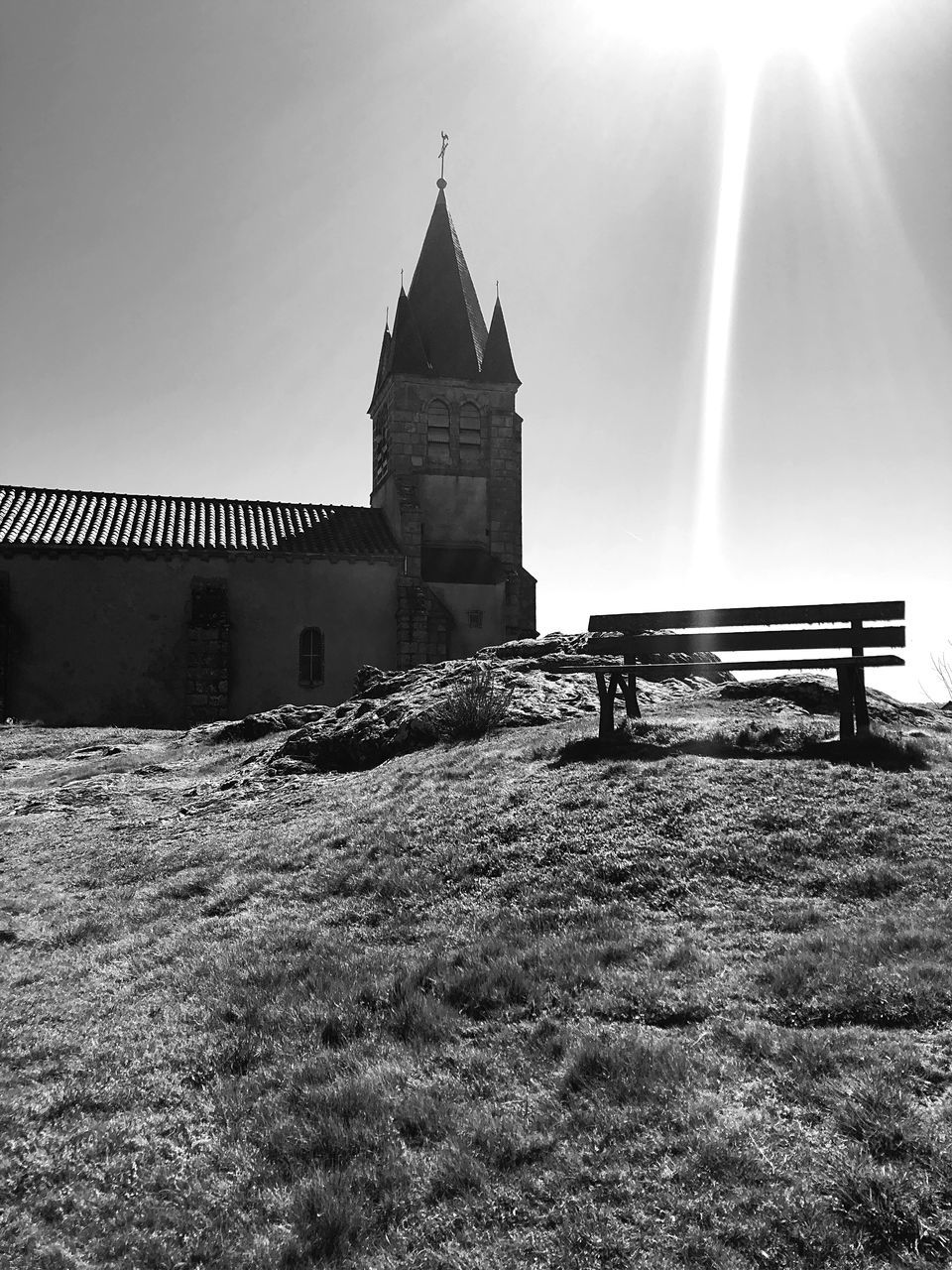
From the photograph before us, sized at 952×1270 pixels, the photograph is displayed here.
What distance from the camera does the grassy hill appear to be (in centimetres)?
293

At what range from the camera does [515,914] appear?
549 centimetres

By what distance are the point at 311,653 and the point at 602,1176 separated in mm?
24399

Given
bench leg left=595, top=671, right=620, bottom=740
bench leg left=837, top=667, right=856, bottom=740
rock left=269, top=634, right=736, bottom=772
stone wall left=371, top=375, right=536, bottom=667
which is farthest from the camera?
stone wall left=371, top=375, right=536, bottom=667

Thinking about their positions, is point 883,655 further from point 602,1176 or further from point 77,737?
point 77,737

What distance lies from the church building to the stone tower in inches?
2.1

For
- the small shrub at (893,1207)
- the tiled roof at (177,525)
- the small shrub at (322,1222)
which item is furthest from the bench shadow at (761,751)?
the tiled roof at (177,525)

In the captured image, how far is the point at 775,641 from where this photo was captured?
27.2 ft

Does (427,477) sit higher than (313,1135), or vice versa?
(427,477)

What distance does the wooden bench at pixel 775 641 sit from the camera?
7.89 meters

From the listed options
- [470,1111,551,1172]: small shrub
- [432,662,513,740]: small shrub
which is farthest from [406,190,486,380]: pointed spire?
[470,1111,551,1172]: small shrub

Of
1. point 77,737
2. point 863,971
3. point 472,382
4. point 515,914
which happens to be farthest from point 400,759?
point 472,382

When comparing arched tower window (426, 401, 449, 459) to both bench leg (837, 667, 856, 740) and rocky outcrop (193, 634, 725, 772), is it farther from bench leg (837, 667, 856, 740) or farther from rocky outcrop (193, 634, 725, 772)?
bench leg (837, 667, 856, 740)

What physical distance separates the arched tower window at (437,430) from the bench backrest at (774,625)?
22.5 m

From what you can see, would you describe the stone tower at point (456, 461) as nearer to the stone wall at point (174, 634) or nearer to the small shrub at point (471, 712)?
the stone wall at point (174, 634)
